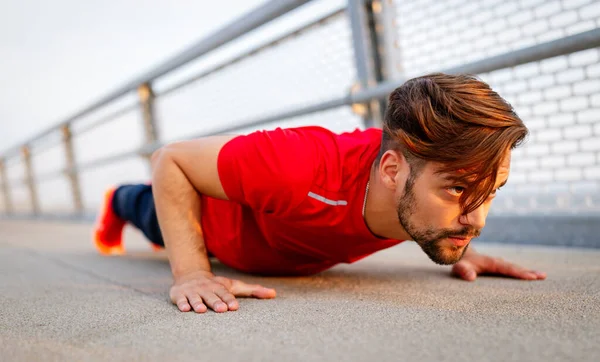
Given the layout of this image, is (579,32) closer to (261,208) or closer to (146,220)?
(261,208)

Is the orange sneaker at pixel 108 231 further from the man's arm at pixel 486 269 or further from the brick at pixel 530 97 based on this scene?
the brick at pixel 530 97

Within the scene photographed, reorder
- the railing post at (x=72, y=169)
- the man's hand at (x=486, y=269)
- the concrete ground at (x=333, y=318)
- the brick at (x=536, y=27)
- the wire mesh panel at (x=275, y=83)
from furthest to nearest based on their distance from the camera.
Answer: the railing post at (x=72, y=169)
the wire mesh panel at (x=275, y=83)
the brick at (x=536, y=27)
the man's hand at (x=486, y=269)
the concrete ground at (x=333, y=318)

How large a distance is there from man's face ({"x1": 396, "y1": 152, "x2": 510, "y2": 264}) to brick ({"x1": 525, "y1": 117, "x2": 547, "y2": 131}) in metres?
0.64

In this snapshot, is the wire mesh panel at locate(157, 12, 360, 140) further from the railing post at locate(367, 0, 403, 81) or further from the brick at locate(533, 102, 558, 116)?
the brick at locate(533, 102, 558, 116)

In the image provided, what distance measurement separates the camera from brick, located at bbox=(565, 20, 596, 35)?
1484 mm

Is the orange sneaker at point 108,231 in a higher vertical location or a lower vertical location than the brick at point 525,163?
lower

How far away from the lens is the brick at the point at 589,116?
1.53 metres

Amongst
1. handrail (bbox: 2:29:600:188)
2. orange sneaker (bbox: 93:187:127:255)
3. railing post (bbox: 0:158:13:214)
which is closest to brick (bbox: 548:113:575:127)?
handrail (bbox: 2:29:600:188)

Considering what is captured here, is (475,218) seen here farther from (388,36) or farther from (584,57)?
(388,36)

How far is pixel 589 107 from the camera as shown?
1.54 metres

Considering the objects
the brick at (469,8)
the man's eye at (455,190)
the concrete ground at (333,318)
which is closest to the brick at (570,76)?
the brick at (469,8)

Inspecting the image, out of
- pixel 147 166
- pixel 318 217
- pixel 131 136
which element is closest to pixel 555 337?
pixel 318 217

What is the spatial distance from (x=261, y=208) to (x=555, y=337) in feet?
2.43

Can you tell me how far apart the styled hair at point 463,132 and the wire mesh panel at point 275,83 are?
0.96 m
